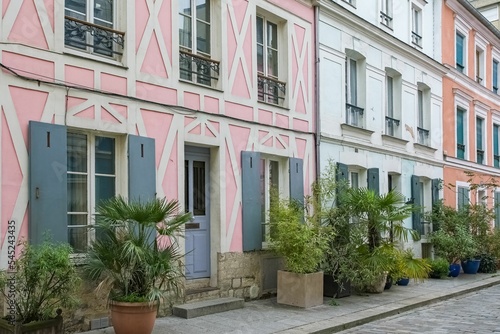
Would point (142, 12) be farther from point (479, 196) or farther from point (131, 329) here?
point (479, 196)

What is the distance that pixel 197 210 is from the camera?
402 inches

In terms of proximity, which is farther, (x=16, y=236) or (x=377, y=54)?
(x=377, y=54)

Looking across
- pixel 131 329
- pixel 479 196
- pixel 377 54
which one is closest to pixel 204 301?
pixel 131 329

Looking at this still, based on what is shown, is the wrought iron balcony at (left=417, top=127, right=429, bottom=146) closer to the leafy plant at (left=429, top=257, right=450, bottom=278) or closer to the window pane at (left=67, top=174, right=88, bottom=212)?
the leafy plant at (left=429, top=257, right=450, bottom=278)

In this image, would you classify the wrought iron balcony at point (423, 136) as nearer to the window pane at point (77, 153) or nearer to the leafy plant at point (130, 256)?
the leafy plant at point (130, 256)

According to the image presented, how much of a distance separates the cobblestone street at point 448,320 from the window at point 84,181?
4.06 metres

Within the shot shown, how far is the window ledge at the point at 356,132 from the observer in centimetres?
1350

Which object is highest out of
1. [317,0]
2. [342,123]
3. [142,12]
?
[317,0]

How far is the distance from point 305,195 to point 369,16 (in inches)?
215

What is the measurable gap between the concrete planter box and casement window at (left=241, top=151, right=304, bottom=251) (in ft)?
2.89

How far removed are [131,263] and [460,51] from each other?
53.4 ft

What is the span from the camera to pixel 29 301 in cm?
669

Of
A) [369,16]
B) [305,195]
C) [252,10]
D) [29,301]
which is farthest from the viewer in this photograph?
[369,16]

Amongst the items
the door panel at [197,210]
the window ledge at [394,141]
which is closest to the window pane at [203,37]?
the door panel at [197,210]
